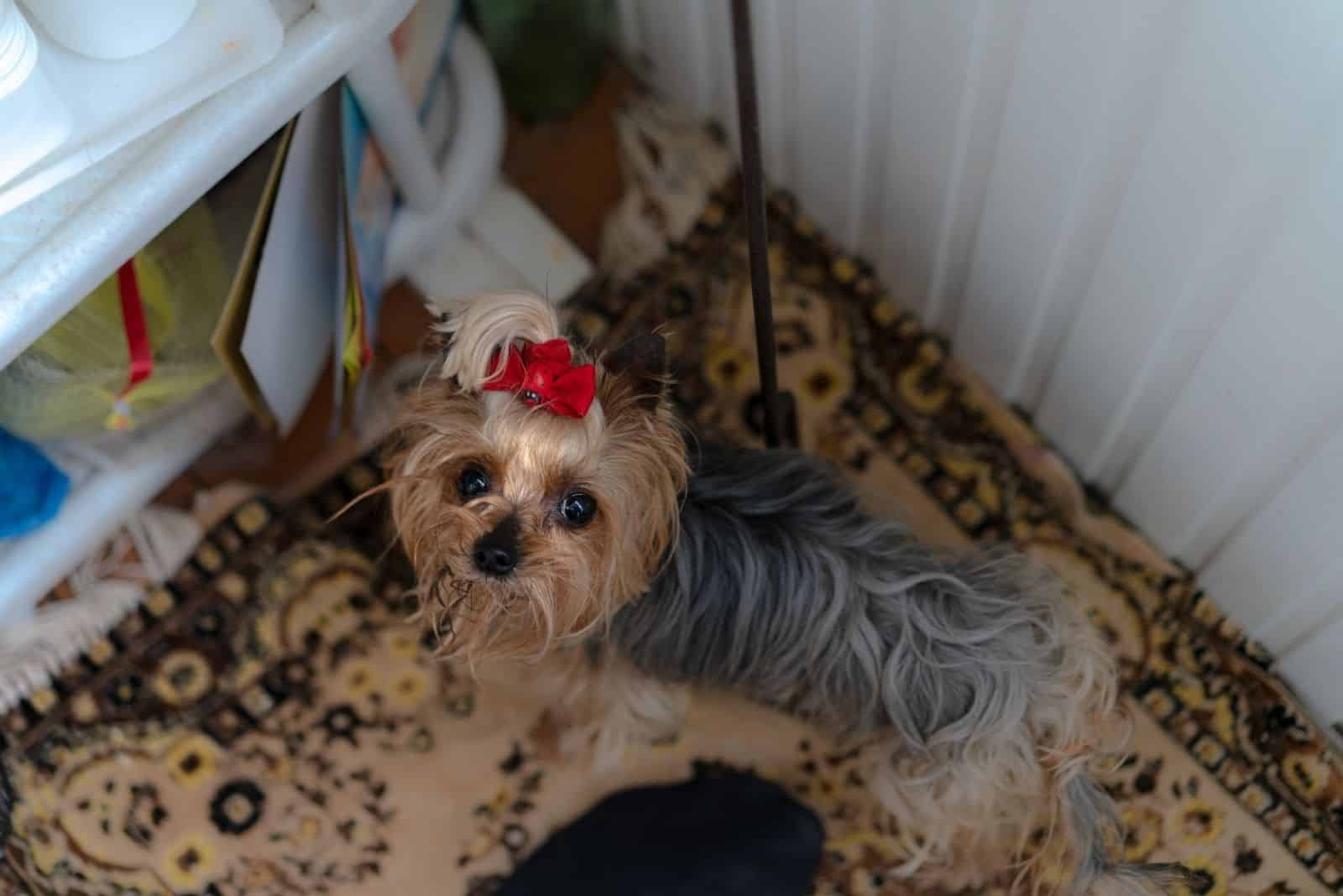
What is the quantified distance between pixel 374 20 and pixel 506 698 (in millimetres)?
767

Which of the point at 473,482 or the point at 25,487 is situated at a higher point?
the point at 473,482

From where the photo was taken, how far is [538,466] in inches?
37.8

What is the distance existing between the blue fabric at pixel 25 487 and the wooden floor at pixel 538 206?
9.6 inches

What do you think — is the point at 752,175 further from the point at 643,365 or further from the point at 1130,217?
the point at 1130,217

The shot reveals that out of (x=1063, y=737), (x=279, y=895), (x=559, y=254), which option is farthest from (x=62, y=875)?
(x=1063, y=737)

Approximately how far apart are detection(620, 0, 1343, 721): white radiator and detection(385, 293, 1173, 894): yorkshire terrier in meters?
0.23

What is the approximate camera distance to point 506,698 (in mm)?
1399

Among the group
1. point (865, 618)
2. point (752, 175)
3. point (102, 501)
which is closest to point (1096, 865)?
point (865, 618)

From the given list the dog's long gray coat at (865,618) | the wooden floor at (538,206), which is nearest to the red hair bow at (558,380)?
the dog's long gray coat at (865,618)

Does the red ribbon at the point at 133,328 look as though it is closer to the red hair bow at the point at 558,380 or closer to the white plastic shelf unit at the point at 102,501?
the white plastic shelf unit at the point at 102,501

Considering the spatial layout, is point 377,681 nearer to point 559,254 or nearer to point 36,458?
point 36,458

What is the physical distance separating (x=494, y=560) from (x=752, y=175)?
371mm

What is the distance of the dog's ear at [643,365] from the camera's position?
36.5 inches

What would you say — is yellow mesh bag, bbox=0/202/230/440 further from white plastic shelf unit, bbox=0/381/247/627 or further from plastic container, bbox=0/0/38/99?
plastic container, bbox=0/0/38/99
